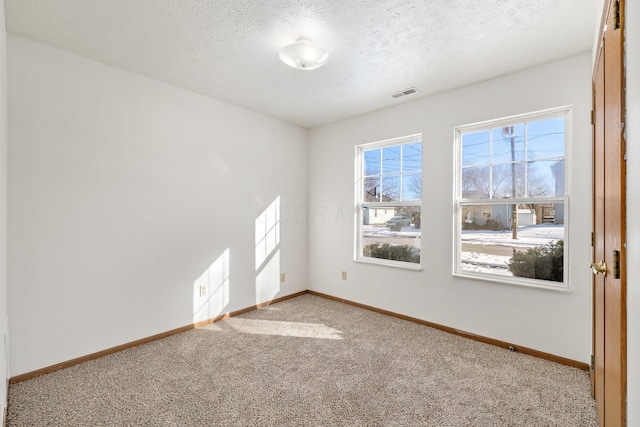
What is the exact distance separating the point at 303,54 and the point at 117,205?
2.03 meters

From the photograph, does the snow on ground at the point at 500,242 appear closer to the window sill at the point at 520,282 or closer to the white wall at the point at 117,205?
the window sill at the point at 520,282

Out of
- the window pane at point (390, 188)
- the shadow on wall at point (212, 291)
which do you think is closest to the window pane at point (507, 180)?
the window pane at point (390, 188)

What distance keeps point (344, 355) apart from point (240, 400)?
37.9 inches

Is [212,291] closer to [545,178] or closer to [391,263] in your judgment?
[391,263]

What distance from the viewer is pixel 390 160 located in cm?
377

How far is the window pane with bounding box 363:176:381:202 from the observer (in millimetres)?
3900

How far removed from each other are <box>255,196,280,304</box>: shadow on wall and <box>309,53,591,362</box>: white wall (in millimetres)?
622

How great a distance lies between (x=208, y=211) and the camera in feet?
10.9

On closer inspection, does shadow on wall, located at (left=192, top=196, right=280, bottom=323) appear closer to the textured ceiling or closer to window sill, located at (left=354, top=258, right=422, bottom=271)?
window sill, located at (left=354, top=258, right=422, bottom=271)

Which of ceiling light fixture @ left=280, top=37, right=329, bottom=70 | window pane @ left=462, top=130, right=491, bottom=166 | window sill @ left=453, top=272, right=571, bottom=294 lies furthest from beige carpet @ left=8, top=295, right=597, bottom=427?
ceiling light fixture @ left=280, top=37, right=329, bottom=70

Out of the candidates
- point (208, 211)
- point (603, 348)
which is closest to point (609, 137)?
point (603, 348)

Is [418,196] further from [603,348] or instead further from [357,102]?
[603,348]

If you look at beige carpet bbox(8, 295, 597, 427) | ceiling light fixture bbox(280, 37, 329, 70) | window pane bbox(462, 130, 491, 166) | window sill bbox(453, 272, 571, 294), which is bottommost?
beige carpet bbox(8, 295, 597, 427)

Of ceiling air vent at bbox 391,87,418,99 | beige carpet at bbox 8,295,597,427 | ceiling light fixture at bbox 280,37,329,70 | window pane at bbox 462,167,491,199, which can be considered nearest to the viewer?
beige carpet at bbox 8,295,597,427
